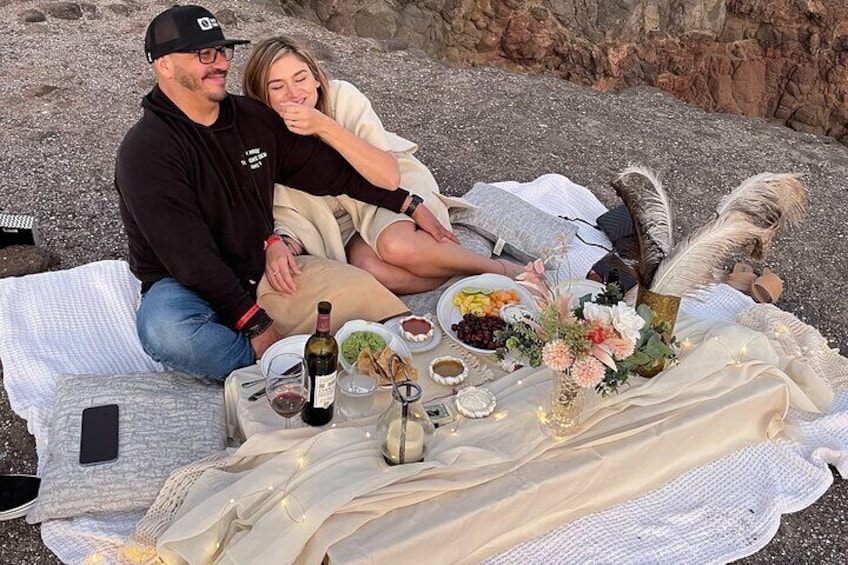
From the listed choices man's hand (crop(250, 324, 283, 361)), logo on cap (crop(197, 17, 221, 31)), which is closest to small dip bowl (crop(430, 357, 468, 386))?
man's hand (crop(250, 324, 283, 361))

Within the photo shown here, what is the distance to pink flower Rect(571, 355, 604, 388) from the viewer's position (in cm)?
237

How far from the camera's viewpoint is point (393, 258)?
3.92 metres

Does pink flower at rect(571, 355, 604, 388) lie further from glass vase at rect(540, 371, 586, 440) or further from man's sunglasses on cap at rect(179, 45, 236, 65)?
man's sunglasses on cap at rect(179, 45, 236, 65)

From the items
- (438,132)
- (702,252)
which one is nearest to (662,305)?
(702,252)

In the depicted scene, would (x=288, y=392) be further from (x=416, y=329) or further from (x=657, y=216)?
(x=657, y=216)

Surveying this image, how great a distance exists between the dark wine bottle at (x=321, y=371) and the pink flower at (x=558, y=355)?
0.77 m

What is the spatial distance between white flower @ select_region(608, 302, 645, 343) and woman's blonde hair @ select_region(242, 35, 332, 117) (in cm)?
207

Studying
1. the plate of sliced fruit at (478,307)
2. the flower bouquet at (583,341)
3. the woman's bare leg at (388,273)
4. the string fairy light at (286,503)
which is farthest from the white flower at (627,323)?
the woman's bare leg at (388,273)

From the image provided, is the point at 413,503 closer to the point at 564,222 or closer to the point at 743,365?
the point at 743,365

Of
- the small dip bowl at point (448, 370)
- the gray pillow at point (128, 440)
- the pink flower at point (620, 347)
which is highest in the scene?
the pink flower at point (620, 347)

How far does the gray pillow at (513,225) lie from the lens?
15.0ft

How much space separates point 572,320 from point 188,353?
1.76 meters

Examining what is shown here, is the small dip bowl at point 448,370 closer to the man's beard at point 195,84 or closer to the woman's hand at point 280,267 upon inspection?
the woman's hand at point 280,267

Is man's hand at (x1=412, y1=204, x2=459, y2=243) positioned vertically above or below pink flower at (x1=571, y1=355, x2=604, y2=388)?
below
